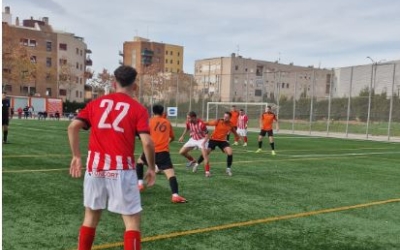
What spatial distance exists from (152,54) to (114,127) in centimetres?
13664

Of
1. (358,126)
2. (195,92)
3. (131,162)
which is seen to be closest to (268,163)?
(131,162)

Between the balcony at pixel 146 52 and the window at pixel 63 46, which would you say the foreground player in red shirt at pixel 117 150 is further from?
the balcony at pixel 146 52

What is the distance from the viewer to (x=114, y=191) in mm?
3973

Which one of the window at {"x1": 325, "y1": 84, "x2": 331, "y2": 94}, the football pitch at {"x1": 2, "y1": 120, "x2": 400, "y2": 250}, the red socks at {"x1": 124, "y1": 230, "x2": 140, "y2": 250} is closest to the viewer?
the red socks at {"x1": 124, "y1": 230, "x2": 140, "y2": 250}

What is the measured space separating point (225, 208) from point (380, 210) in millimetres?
2790

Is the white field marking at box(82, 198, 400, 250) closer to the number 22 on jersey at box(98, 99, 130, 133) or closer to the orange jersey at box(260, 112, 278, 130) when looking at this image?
the number 22 on jersey at box(98, 99, 130, 133)

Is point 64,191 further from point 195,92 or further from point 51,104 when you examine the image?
point 51,104

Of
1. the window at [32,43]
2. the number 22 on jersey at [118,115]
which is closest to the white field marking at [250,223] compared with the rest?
the number 22 on jersey at [118,115]

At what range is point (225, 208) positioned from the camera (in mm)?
7527

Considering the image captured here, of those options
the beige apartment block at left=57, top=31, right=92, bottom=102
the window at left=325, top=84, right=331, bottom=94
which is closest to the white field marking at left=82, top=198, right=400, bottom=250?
the window at left=325, top=84, right=331, bottom=94

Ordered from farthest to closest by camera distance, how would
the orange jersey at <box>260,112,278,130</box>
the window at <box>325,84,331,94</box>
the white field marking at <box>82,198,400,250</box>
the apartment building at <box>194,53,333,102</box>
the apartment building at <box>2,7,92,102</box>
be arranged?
the apartment building at <box>2,7,92,102</box>
the apartment building at <box>194,53,333,102</box>
the window at <box>325,84,331,94</box>
the orange jersey at <box>260,112,278,130</box>
the white field marking at <box>82,198,400,250</box>

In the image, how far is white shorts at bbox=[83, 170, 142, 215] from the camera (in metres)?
3.94

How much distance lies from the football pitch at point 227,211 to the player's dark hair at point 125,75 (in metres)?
2.17

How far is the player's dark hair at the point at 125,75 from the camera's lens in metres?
3.96
